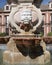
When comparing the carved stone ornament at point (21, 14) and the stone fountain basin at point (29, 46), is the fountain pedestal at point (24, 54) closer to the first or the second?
the stone fountain basin at point (29, 46)

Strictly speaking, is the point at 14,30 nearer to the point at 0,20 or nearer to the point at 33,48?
the point at 33,48

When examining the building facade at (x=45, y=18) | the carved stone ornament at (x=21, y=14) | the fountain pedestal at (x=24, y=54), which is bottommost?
the building facade at (x=45, y=18)

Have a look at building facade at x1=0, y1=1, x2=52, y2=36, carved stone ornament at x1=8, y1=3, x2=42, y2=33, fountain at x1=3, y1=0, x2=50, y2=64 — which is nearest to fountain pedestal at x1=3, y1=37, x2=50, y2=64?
fountain at x1=3, y1=0, x2=50, y2=64

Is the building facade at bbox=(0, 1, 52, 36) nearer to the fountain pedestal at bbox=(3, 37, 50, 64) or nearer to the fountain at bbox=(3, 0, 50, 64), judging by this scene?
the fountain at bbox=(3, 0, 50, 64)

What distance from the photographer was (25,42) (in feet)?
23.6

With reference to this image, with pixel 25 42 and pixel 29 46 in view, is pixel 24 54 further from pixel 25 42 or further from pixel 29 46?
pixel 25 42

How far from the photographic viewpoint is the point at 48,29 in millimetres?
55938

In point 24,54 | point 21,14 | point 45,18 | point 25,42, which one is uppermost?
point 21,14

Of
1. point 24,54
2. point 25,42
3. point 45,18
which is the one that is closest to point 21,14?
point 25,42

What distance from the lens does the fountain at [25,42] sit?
7383 millimetres

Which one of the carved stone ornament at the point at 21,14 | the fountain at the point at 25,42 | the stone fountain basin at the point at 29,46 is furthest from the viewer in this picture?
the carved stone ornament at the point at 21,14

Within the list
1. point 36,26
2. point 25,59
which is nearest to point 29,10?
point 36,26

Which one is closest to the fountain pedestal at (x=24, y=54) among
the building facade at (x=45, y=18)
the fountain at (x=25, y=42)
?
the fountain at (x=25, y=42)

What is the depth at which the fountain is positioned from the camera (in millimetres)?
7383
